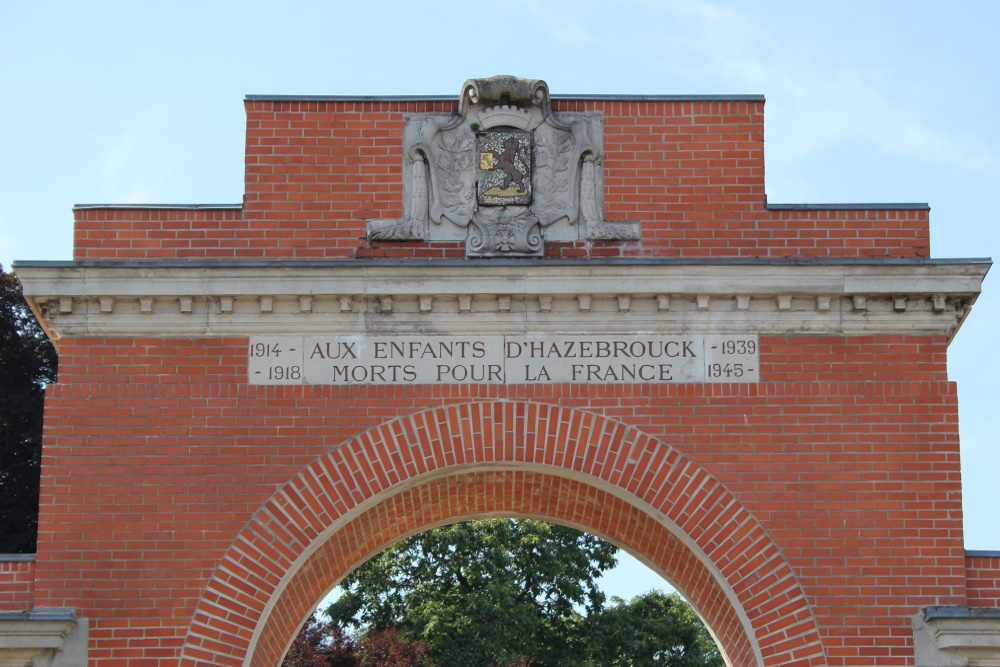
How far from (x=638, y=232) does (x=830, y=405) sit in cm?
254

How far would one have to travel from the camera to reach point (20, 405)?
2717 centimetres

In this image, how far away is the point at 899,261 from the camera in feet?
55.4

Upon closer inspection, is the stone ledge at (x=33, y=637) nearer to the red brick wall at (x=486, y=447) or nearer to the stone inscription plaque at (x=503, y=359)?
the red brick wall at (x=486, y=447)

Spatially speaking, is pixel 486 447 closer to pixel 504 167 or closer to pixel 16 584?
pixel 504 167

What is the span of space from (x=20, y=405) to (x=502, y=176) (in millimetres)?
12687

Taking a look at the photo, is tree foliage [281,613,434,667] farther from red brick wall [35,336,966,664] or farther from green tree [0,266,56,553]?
red brick wall [35,336,966,664]

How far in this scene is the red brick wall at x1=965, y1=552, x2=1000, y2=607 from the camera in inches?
650

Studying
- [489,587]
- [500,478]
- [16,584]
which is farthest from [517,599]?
[16,584]

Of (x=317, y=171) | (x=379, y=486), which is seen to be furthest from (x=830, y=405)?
(x=317, y=171)

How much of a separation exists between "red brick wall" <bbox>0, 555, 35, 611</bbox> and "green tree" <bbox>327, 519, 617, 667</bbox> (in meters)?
17.4

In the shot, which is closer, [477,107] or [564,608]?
[477,107]

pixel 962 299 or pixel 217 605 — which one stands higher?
pixel 962 299

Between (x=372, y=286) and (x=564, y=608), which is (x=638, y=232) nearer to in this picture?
(x=372, y=286)

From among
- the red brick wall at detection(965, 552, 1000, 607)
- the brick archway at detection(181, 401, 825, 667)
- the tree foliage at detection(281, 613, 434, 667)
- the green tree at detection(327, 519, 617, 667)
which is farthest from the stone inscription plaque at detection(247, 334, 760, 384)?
the green tree at detection(327, 519, 617, 667)
